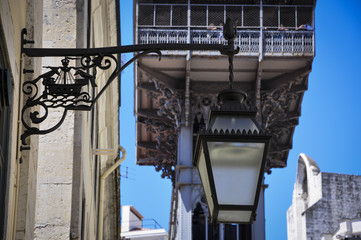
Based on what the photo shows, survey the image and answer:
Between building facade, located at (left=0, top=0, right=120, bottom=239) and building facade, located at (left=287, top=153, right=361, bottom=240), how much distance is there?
23075 mm

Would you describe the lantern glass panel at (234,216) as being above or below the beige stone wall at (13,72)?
below

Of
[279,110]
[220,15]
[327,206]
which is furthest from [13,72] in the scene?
[327,206]

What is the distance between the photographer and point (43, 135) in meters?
8.30

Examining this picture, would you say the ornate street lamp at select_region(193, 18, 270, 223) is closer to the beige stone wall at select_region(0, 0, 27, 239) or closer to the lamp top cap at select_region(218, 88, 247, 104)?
the lamp top cap at select_region(218, 88, 247, 104)

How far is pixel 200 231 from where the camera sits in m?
26.6

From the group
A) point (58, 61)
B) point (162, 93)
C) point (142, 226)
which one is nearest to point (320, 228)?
point (162, 93)

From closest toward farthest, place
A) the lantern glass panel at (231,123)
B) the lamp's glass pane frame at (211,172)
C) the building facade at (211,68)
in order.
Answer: the lamp's glass pane frame at (211,172) → the lantern glass panel at (231,123) → the building facade at (211,68)

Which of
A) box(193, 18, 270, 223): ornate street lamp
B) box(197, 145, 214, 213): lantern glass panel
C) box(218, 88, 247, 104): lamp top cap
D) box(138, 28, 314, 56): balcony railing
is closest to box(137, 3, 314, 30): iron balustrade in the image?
box(138, 28, 314, 56): balcony railing

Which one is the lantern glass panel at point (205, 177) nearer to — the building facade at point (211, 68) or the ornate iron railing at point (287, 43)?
the building facade at point (211, 68)

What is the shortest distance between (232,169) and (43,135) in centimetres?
337

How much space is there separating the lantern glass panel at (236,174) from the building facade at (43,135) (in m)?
1.22

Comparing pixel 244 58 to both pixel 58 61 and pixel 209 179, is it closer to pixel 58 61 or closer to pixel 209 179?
pixel 58 61

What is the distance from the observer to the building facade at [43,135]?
4879 mm

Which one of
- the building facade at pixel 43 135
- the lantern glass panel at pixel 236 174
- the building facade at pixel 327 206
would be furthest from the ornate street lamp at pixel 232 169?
the building facade at pixel 327 206
